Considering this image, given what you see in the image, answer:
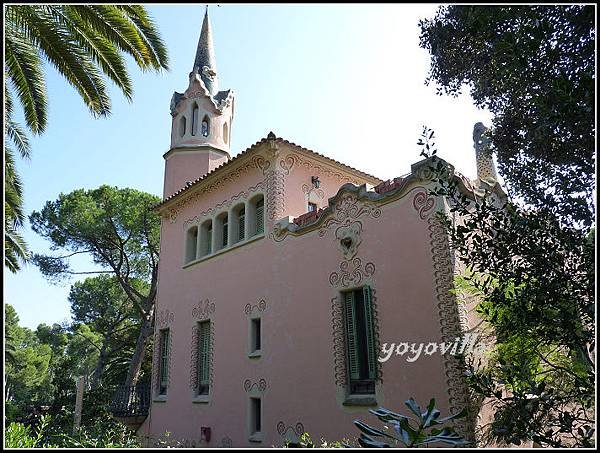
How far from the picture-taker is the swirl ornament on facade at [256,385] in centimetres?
1039

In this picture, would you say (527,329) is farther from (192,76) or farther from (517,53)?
(192,76)

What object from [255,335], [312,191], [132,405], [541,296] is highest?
[312,191]

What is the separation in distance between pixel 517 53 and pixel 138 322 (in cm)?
2710

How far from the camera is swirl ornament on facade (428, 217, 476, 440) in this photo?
685 centimetres

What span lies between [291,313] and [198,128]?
8808 millimetres

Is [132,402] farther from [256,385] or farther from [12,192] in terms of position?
[12,192]

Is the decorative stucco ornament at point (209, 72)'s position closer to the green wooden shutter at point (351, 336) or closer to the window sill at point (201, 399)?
the window sill at point (201, 399)

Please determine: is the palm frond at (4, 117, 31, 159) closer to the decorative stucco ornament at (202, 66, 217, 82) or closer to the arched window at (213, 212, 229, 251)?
the arched window at (213, 212, 229, 251)

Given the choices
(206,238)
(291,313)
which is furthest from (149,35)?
(206,238)

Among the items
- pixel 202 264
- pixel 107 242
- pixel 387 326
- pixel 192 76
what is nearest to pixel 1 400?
pixel 387 326

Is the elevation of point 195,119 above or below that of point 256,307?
above

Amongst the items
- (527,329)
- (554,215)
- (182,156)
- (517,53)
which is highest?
(182,156)

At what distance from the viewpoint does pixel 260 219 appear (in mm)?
11969

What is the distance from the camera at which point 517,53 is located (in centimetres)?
415
